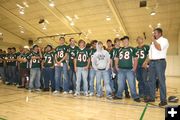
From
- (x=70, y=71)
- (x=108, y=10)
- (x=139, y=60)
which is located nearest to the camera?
(x=139, y=60)

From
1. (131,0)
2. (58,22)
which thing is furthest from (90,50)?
(58,22)

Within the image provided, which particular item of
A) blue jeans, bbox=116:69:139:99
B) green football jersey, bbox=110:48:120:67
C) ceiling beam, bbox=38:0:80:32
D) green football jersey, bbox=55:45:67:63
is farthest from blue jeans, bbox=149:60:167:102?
ceiling beam, bbox=38:0:80:32

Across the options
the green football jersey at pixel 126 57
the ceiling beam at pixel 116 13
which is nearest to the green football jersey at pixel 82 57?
the green football jersey at pixel 126 57

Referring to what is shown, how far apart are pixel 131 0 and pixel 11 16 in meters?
10.3

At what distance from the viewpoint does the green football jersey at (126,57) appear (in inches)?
207

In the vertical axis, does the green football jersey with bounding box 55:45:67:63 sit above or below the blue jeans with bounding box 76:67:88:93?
above

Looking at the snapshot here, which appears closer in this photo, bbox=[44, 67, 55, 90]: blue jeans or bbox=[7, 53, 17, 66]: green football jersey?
bbox=[44, 67, 55, 90]: blue jeans

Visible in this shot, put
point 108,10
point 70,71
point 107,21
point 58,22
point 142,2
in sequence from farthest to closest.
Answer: point 58,22 < point 107,21 < point 108,10 < point 142,2 < point 70,71

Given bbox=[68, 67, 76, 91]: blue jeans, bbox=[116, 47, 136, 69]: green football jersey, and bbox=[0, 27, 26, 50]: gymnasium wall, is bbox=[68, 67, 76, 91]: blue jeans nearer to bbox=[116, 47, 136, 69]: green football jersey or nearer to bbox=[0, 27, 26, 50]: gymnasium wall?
bbox=[116, 47, 136, 69]: green football jersey

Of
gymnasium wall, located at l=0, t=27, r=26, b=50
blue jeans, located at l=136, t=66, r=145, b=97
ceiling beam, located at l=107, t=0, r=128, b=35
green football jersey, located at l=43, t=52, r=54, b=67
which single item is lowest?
blue jeans, located at l=136, t=66, r=145, b=97

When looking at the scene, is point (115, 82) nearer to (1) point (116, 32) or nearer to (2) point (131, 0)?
(2) point (131, 0)

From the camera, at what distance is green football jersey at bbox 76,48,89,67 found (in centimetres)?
593

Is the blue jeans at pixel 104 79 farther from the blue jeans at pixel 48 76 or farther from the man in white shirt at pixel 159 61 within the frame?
the blue jeans at pixel 48 76

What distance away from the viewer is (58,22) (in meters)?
16.3
